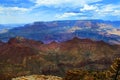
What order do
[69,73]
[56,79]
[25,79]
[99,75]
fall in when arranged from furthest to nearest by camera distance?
[69,73]
[99,75]
[56,79]
[25,79]

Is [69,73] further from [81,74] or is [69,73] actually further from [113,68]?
[113,68]

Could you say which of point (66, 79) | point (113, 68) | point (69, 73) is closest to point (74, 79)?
point (66, 79)

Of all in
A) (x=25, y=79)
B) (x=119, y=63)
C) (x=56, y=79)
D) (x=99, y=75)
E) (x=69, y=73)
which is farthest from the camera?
(x=69, y=73)

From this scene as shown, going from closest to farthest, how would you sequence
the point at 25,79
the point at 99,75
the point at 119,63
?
the point at 119,63, the point at 25,79, the point at 99,75

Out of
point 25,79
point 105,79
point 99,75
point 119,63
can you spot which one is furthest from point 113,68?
point 25,79

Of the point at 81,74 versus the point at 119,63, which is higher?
the point at 119,63

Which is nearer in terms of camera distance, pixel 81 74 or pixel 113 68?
pixel 113 68

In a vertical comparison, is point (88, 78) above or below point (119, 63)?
below

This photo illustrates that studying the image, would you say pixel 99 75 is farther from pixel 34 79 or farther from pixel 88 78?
pixel 34 79

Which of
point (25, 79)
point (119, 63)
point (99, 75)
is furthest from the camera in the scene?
point (99, 75)
